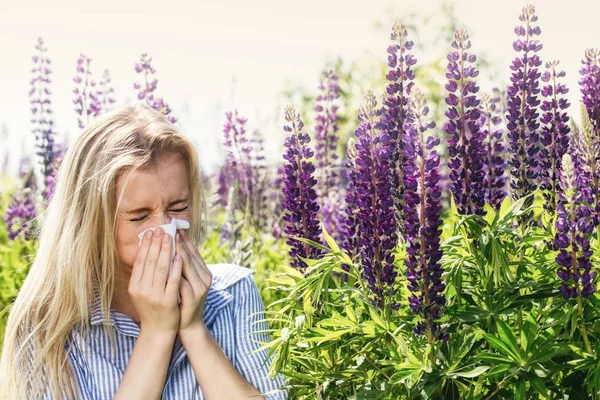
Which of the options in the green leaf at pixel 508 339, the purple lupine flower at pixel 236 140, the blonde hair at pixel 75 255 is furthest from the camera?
the purple lupine flower at pixel 236 140

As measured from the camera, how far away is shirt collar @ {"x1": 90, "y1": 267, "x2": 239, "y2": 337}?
9.16 feet

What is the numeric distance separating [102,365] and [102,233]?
444mm

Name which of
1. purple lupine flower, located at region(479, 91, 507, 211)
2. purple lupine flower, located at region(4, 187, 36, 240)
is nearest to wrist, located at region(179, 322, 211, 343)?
purple lupine flower, located at region(479, 91, 507, 211)

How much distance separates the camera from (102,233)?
2.76 m

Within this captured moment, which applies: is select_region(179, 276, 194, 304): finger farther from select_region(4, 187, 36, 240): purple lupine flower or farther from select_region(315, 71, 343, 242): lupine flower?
select_region(4, 187, 36, 240): purple lupine flower

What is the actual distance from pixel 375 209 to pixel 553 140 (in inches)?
30.8

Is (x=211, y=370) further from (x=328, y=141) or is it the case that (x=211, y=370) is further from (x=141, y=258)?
(x=328, y=141)

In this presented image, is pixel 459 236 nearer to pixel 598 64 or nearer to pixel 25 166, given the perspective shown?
pixel 598 64

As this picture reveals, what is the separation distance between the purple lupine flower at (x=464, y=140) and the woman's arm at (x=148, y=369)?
1.04 m

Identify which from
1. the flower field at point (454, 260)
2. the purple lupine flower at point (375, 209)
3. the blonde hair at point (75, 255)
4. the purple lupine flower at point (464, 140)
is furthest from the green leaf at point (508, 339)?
the blonde hair at point (75, 255)

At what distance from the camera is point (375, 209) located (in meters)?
2.48

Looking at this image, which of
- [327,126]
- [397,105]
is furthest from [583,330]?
[327,126]

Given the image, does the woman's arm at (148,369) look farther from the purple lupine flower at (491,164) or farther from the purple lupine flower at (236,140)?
the purple lupine flower at (236,140)

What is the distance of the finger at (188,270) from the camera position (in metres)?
2.56
